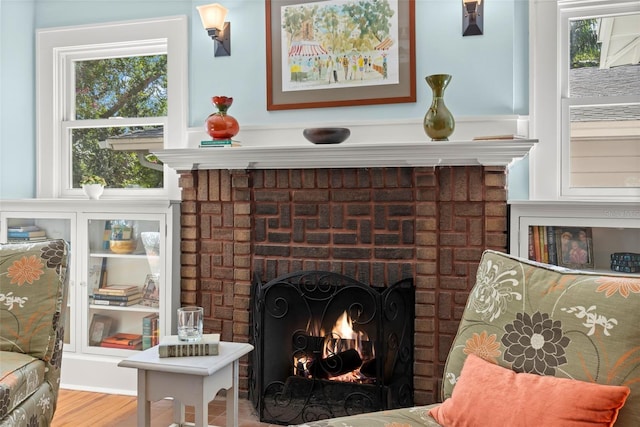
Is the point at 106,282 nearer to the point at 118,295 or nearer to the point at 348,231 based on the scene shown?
the point at 118,295

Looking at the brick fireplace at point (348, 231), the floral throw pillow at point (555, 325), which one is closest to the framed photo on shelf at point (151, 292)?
the brick fireplace at point (348, 231)

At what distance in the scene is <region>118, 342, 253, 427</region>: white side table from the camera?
188 cm

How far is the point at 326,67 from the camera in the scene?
2932 millimetres

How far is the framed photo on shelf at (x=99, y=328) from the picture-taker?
10.5ft

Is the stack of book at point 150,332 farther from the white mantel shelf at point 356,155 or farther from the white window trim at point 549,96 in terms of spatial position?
the white window trim at point 549,96

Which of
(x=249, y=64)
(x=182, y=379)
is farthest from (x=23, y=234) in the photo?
(x=182, y=379)

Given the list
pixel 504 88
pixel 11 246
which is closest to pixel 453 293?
pixel 504 88

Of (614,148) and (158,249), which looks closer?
(614,148)

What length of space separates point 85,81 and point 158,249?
1295mm

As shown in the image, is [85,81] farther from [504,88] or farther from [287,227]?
[504,88]

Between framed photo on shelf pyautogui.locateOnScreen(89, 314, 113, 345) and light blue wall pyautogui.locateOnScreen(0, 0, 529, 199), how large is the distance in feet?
3.07

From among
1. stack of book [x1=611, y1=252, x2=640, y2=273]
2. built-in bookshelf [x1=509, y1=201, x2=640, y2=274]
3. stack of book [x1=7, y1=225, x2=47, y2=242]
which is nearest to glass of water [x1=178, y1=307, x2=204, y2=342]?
built-in bookshelf [x1=509, y1=201, x2=640, y2=274]

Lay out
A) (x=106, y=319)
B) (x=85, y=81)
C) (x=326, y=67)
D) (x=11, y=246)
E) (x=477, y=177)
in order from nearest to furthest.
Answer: (x=11, y=246)
(x=477, y=177)
(x=326, y=67)
(x=106, y=319)
(x=85, y=81)

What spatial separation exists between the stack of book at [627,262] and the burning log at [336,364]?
1260mm
